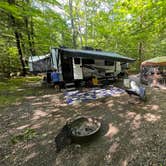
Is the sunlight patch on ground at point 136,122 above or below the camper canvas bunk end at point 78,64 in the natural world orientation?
below

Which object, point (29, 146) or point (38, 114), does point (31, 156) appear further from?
point (38, 114)

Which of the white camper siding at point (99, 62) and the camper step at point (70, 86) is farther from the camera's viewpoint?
the white camper siding at point (99, 62)

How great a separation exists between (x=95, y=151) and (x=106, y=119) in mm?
1482

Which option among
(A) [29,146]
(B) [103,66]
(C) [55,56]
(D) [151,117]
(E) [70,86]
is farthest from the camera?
(B) [103,66]

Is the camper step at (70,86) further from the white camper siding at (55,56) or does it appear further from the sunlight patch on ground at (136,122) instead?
the sunlight patch on ground at (136,122)

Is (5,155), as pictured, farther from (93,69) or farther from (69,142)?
(93,69)

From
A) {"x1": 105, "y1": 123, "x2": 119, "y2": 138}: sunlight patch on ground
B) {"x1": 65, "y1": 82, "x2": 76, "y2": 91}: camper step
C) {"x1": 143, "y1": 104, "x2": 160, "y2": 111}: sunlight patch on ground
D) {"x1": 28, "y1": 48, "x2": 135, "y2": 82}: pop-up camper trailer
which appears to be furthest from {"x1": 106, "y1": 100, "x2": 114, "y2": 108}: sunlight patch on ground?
{"x1": 28, "y1": 48, "x2": 135, "y2": 82}: pop-up camper trailer

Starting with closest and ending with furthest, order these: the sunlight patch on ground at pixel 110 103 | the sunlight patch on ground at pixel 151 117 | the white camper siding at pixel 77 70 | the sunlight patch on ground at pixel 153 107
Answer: the sunlight patch on ground at pixel 151 117, the sunlight patch on ground at pixel 153 107, the sunlight patch on ground at pixel 110 103, the white camper siding at pixel 77 70

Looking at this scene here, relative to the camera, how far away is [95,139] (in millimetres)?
2879

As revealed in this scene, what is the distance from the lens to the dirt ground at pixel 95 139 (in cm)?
230

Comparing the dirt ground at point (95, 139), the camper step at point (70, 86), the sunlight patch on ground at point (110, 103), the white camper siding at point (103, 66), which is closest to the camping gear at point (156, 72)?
the white camper siding at point (103, 66)

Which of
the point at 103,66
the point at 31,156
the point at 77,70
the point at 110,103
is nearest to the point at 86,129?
the point at 31,156

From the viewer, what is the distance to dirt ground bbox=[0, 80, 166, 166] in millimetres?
2301

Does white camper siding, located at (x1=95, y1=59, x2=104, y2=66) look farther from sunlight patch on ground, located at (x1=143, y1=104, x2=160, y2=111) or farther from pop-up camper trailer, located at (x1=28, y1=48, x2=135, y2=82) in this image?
sunlight patch on ground, located at (x1=143, y1=104, x2=160, y2=111)
